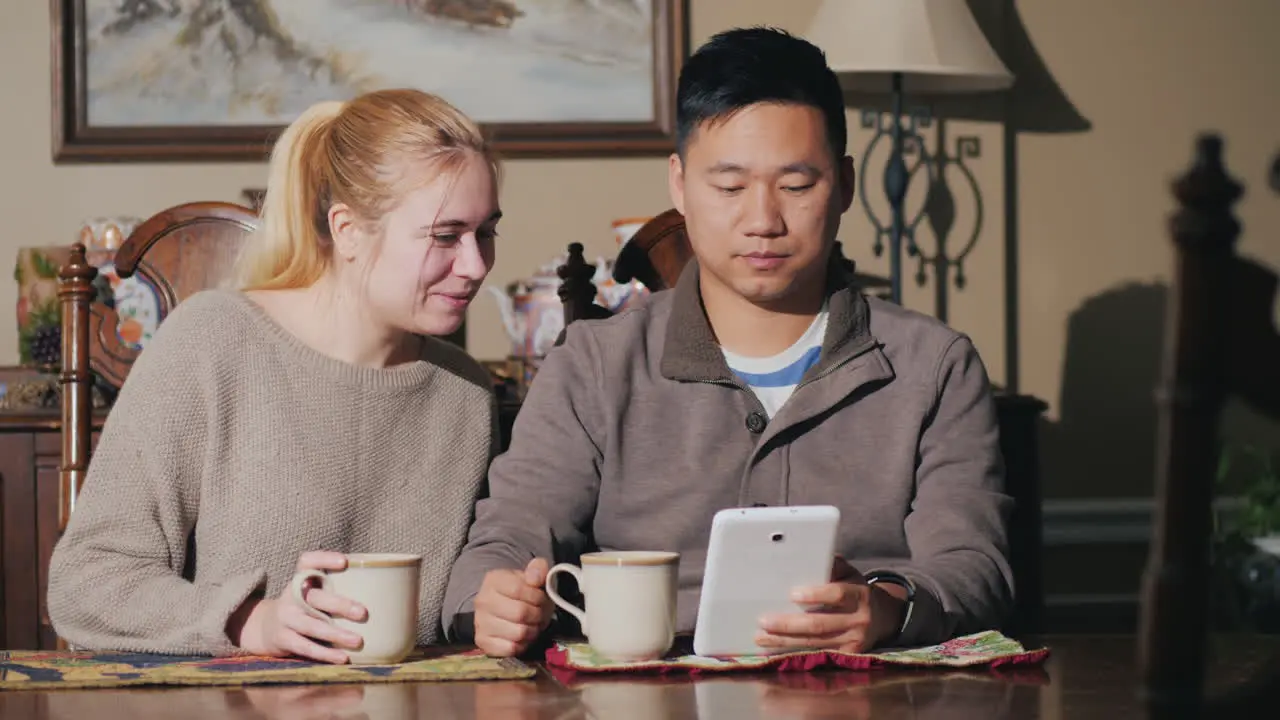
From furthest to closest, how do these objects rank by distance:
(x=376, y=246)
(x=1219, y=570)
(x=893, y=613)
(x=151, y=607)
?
(x=1219, y=570) < (x=376, y=246) < (x=151, y=607) < (x=893, y=613)

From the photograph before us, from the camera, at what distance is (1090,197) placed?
3.20 metres

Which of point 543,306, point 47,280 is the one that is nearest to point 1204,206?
point 543,306

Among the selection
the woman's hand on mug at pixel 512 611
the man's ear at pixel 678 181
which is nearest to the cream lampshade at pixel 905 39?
the man's ear at pixel 678 181

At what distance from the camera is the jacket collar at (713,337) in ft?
5.32

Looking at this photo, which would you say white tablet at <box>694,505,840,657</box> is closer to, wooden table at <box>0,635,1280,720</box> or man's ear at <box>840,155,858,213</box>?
wooden table at <box>0,635,1280,720</box>

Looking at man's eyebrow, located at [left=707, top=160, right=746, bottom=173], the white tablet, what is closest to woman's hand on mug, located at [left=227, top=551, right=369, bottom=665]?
the white tablet

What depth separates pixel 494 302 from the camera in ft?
9.95

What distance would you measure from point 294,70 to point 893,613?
6.67ft

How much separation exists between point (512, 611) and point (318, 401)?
1.63 feet

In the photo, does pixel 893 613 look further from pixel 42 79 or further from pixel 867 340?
pixel 42 79

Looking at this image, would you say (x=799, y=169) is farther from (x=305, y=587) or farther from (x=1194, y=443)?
(x=1194, y=443)

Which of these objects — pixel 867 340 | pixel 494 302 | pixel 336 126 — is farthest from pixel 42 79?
pixel 867 340

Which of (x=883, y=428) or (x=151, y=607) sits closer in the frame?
(x=151, y=607)

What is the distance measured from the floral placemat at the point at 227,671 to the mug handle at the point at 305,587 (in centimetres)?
4
